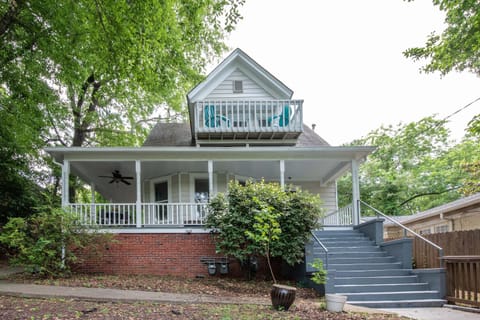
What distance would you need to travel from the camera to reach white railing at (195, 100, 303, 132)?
42.9ft

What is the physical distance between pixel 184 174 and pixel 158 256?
12.6ft

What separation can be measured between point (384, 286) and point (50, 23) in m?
12.1

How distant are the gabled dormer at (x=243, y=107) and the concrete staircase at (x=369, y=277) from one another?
4119mm

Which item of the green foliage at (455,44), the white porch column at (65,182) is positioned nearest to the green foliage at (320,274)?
the green foliage at (455,44)

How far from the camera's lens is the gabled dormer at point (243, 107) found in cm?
1315

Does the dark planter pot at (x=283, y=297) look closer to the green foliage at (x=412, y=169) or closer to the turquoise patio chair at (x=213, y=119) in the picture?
the turquoise patio chair at (x=213, y=119)

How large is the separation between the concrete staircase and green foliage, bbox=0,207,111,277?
5903mm

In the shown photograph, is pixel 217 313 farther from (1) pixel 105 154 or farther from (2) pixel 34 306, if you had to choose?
(1) pixel 105 154

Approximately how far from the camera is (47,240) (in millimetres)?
9375

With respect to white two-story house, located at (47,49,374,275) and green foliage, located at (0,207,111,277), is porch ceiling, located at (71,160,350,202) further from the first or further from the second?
green foliage, located at (0,207,111,277)

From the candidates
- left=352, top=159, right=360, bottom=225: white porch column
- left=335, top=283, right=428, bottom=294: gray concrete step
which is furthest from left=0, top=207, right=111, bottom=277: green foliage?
left=352, top=159, right=360, bottom=225: white porch column

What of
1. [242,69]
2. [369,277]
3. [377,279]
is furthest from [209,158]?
[377,279]

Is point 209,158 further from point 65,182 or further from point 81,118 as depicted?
point 81,118

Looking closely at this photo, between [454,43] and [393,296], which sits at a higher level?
[454,43]
